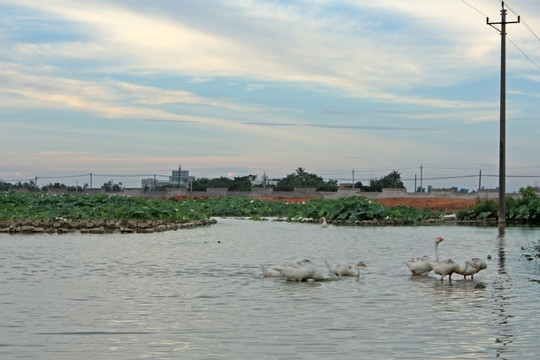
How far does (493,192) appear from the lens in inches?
2584

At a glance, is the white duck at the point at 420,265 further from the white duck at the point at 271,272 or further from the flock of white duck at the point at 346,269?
the white duck at the point at 271,272

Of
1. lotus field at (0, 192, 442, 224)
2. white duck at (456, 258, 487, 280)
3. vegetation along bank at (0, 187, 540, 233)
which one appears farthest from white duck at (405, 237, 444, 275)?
lotus field at (0, 192, 442, 224)

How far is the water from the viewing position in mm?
7078

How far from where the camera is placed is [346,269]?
42.4 feet

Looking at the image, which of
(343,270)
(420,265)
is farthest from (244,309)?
(420,265)

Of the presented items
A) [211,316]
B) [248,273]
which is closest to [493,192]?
[248,273]

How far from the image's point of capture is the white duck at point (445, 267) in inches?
491

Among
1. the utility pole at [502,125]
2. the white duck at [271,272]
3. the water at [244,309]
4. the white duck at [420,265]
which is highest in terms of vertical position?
the utility pole at [502,125]

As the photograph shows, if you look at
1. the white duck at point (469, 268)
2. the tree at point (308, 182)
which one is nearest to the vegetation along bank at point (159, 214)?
the white duck at point (469, 268)

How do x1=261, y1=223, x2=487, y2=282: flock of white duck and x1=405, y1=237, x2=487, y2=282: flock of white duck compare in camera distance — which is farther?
x1=405, y1=237, x2=487, y2=282: flock of white duck

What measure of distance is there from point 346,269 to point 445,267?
72.0 inches

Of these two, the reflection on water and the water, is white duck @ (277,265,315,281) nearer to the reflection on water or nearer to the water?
the water

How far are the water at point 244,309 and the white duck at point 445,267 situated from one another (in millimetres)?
216

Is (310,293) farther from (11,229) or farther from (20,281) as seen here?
(11,229)
